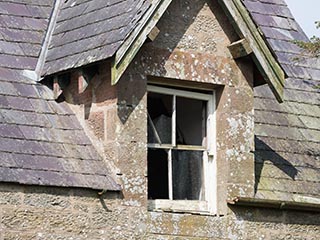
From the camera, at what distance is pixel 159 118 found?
12.1 metres

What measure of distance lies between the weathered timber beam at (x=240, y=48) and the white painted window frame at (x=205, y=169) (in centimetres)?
46

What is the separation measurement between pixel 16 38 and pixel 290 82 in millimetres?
3383

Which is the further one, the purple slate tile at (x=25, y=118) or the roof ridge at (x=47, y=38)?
the roof ridge at (x=47, y=38)

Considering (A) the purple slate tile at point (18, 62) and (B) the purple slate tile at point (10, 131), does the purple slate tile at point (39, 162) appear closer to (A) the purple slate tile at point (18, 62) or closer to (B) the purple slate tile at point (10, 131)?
(B) the purple slate tile at point (10, 131)

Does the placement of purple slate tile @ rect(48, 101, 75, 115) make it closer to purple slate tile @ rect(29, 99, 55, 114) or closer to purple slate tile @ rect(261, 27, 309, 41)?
purple slate tile @ rect(29, 99, 55, 114)

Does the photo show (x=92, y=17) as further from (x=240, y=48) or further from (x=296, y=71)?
(x=296, y=71)

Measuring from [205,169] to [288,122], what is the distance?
1613mm

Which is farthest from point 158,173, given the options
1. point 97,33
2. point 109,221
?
point 97,33

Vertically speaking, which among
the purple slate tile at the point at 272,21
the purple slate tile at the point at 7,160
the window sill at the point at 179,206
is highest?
the purple slate tile at the point at 272,21

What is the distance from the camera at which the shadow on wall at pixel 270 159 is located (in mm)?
12688

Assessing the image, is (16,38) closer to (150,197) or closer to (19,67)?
(19,67)

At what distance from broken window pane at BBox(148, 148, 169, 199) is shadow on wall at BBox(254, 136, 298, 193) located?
3.87ft

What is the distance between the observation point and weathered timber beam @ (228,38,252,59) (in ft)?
40.1

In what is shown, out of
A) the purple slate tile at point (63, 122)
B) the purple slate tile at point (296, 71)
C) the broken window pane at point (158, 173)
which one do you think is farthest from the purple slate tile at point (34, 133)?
the purple slate tile at point (296, 71)
